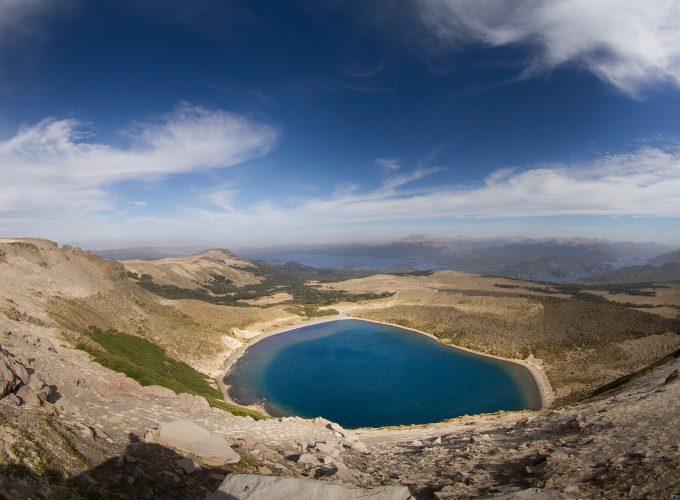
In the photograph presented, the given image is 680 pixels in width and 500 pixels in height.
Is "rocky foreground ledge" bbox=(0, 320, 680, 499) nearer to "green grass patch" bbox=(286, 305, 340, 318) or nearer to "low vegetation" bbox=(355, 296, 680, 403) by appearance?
"low vegetation" bbox=(355, 296, 680, 403)

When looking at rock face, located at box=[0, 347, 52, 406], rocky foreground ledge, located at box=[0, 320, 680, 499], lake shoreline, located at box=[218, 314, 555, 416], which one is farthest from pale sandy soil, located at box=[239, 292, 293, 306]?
rock face, located at box=[0, 347, 52, 406]

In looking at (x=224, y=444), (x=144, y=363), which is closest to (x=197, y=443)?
(x=224, y=444)

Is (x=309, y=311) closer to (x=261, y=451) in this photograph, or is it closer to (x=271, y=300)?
(x=271, y=300)

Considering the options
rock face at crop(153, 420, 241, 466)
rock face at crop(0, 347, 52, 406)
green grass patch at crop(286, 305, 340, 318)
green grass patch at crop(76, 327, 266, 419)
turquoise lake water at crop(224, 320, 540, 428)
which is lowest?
turquoise lake water at crop(224, 320, 540, 428)

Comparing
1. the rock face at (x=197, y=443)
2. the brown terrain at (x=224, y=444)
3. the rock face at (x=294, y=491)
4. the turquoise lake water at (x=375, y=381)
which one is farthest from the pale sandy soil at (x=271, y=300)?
the rock face at (x=294, y=491)

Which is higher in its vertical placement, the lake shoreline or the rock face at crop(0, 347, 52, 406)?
the rock face at crop(0, 347, 52, 406)
